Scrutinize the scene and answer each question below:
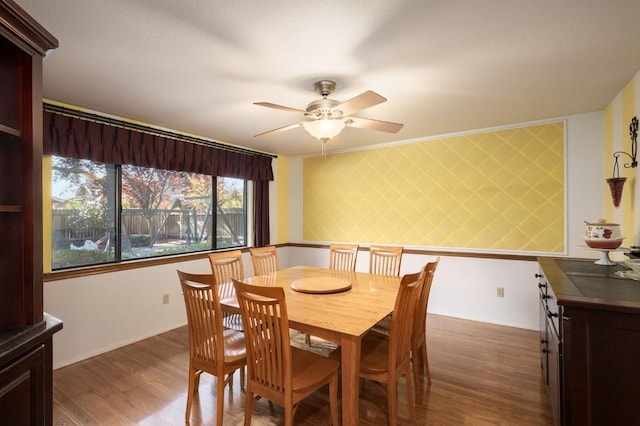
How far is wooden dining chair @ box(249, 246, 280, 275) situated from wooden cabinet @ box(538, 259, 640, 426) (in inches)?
97.9

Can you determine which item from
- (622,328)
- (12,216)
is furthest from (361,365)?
(12,216)

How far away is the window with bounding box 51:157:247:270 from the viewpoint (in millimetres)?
2812

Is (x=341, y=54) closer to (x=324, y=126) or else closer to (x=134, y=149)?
(x=324, y=126)

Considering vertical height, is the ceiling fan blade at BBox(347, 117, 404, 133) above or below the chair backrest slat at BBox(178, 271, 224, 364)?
above

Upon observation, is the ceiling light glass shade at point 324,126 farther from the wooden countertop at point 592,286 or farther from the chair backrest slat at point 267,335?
the wooden countertop at point 592,286

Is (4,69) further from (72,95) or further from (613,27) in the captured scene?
(613,27)

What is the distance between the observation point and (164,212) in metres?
3.61

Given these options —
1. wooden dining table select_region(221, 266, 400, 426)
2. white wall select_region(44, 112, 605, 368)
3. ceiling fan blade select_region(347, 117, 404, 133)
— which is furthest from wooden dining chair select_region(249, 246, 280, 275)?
ceiling fan blade select_region(347, 117, 404, 133)

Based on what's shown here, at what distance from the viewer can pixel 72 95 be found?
8.19 feet

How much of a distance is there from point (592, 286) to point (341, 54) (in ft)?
6.22

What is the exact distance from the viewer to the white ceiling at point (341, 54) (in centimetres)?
149

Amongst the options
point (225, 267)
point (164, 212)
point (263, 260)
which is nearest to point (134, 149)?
point (164, 212)

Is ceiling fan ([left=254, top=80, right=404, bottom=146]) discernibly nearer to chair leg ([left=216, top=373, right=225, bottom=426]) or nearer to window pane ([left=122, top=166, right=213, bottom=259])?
chair leg ([left=216, top=373, right=225, bottom=426])

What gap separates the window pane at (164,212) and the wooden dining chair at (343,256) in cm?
172
